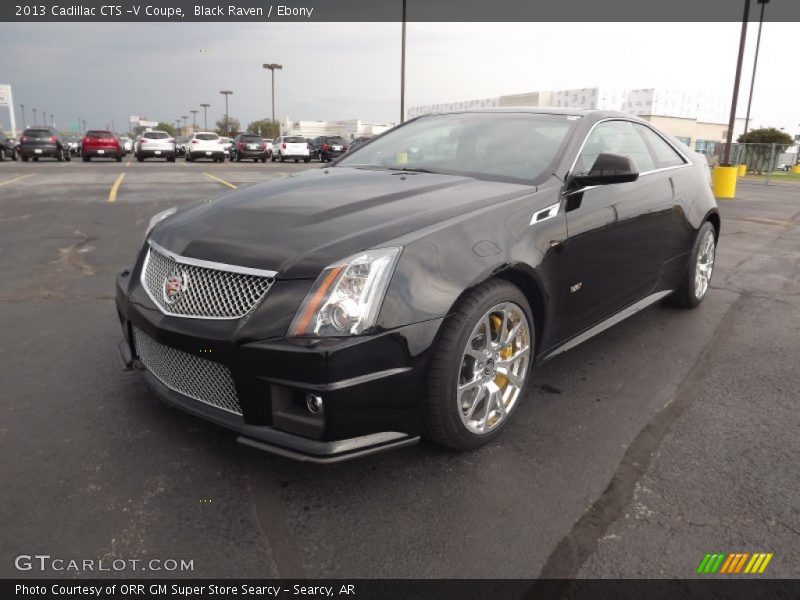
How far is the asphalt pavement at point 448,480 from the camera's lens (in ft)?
6.88

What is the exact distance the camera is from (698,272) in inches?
192

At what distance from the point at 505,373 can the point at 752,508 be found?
3.53 ft

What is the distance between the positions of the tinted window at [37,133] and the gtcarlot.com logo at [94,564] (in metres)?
31.4

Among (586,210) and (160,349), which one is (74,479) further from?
(586,210)

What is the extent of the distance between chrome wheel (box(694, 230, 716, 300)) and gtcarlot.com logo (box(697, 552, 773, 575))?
10.1 feet

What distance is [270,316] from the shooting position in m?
2.27

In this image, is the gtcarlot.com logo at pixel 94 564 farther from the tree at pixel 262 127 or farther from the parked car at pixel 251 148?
the tree at pixel 262 127

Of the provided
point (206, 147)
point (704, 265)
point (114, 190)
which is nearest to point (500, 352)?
point (704, 265)

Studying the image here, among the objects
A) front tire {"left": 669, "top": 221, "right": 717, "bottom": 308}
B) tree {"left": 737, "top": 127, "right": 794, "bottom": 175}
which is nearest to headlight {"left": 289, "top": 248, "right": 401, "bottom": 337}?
front tire {"left": 669, "top": 221, "right": 717, "bottom": 308}

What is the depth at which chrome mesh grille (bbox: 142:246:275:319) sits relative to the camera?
2359 mm

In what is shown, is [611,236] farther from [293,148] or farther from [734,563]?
[293,148]

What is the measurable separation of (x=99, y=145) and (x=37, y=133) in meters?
2.95

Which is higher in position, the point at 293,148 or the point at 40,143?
the point at 293,148
